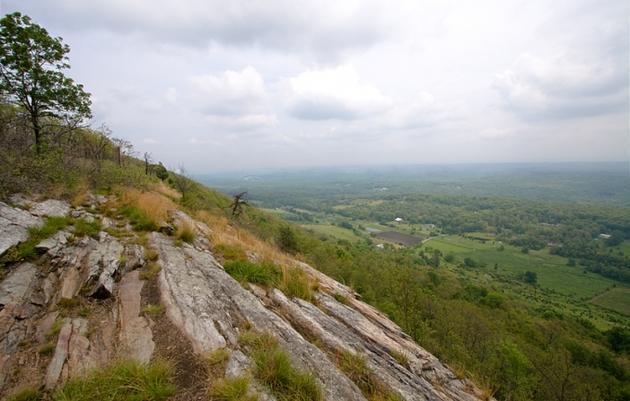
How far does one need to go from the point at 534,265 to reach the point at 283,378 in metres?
110

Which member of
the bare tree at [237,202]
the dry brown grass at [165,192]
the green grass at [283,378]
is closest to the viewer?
the green grass at [283,378]

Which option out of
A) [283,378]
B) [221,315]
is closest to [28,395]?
[221,315]

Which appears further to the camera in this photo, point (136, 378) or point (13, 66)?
point (13, 66)

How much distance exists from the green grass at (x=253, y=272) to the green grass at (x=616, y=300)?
87840mm

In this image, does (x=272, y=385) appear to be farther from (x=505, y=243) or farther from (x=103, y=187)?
(x=505, y=243)

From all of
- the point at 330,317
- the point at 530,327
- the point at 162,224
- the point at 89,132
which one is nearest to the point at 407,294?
the point at 330,317

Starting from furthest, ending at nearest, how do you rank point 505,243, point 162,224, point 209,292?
point 505,243 < point 162,224 < point 209,292

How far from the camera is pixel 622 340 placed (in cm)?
4284

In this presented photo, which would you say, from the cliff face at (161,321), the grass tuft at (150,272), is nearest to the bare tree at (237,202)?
the cliff face at (161,321)

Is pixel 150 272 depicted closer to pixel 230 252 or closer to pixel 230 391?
pixel 230 252

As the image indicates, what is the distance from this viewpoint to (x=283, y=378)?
3.72m

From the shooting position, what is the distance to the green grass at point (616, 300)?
5862cm

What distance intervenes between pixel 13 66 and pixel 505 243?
137m

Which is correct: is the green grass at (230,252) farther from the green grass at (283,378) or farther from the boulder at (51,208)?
the boulder at (51,208)
